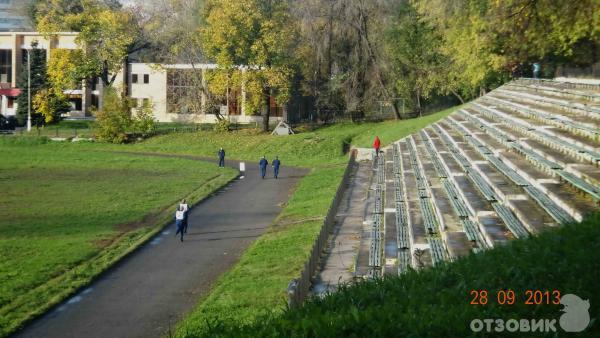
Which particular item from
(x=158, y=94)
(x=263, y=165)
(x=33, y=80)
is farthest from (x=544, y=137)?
(x=33, y=80)

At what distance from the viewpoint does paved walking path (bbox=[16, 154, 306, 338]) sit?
1503 cm

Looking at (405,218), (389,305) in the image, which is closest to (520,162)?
(405,218)

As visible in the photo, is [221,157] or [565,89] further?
[221,157]

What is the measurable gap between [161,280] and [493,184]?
7.94 meters

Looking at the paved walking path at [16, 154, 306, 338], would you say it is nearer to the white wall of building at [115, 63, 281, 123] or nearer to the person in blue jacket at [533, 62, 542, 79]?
the person in blue jacket at [533, 62, 542, 79]

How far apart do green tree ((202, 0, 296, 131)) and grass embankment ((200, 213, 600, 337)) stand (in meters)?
48.4

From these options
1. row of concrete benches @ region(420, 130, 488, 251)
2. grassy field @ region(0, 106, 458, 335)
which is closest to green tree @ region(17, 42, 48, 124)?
grassy field @ region(0, 106, 458, 335)

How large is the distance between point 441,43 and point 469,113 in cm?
2158

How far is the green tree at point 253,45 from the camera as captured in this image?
57.2 meters

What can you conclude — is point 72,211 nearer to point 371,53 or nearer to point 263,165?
point 263,165

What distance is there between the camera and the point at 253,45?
5756 centimetres

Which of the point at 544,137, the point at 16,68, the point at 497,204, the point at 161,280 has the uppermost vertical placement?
the point at 16,68

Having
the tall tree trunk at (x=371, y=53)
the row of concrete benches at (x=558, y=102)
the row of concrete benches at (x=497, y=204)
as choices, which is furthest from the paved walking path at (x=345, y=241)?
the tall tree trunk at (x=371, y=53)

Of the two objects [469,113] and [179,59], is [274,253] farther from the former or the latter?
[179,59]
